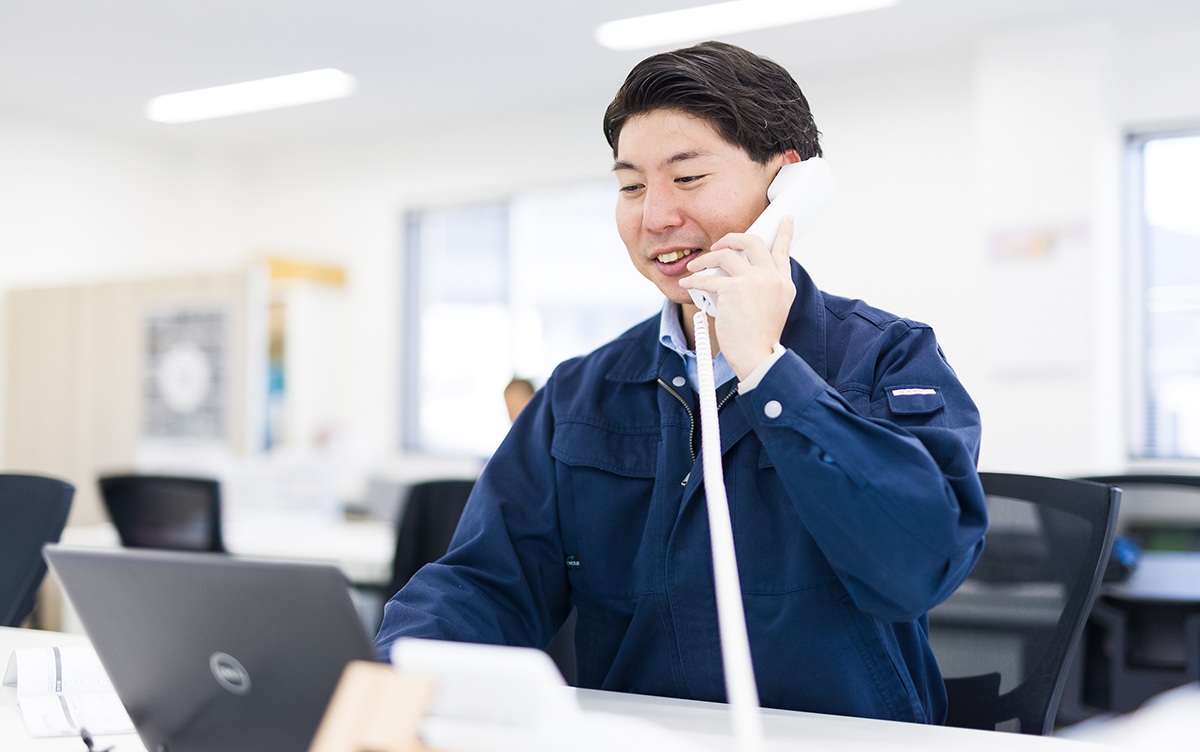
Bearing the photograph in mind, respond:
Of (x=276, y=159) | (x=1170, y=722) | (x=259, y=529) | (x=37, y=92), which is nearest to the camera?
(x=1170, y=722)

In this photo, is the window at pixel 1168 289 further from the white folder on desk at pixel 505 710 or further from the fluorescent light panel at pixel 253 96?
the white folder on desk at pixel 505 710

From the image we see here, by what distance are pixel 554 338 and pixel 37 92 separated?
2.83 metres

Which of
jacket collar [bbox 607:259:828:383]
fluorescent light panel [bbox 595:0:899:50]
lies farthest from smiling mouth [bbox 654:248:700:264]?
fluorescent light panel [bbox 595:0:899:50]

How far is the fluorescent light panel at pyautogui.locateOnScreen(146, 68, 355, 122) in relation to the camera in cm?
467

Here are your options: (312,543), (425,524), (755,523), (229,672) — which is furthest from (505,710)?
(312,543)

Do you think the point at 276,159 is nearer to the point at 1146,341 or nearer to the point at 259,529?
the point at 259,529

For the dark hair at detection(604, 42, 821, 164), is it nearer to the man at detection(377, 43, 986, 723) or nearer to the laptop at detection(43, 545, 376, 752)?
the man at detection(377, 43, 986, 723)

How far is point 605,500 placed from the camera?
121 centimetres

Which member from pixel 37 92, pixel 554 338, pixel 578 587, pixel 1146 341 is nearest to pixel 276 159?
→ pixel 37 92

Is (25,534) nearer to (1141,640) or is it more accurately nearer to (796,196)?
(796,196)

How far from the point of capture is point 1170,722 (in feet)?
2.48

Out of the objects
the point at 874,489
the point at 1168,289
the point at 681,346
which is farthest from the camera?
the point at 1168,289

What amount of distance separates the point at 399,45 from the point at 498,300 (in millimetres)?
1612

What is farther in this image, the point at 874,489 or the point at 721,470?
the point at 721,470
